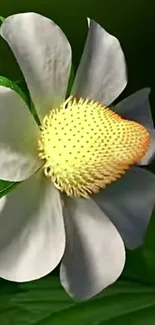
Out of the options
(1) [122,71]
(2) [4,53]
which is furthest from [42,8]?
(1) [122,71]

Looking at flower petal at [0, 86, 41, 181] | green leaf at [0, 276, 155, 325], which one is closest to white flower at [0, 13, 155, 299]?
flower petal at [0, 86, 41, 181]

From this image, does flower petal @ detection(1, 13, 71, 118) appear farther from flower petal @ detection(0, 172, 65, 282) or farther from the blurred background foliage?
the blurred background foliage

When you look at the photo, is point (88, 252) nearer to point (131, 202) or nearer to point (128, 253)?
point (131, 202)

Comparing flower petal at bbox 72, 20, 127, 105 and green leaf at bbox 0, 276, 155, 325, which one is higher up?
flower petal at bbox 72, 20, 127, 105

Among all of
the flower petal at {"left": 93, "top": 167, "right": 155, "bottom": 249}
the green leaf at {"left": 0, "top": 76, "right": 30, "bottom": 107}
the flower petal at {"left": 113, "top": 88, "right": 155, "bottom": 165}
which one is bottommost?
the flower petal at {"left": 93, "top": 167, "right": 155, "bottom": 249}

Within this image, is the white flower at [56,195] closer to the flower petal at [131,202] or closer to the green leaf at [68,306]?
the flower petal at [131,202]

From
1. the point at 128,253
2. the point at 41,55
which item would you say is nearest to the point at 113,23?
the point at 128,253
